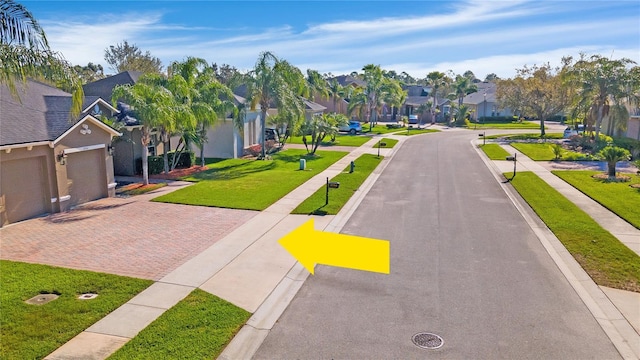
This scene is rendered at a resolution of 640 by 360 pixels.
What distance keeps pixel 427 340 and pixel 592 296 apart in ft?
16.1

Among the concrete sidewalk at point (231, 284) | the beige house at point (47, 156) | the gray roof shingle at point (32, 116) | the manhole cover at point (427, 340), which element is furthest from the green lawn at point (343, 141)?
the manhole cover at point (427, 340)

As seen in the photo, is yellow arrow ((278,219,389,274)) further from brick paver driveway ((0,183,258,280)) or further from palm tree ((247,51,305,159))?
palm tree ((247,51,305,159))

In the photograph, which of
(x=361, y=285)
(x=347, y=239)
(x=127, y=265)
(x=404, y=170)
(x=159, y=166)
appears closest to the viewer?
(x=361, y=285)

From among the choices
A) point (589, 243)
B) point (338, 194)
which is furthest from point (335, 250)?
point (589, 243)

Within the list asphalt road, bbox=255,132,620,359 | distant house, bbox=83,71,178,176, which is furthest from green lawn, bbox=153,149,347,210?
asphalt road, bbox=255,132,620,359

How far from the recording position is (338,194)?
21.5m

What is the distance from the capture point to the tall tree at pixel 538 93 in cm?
4828

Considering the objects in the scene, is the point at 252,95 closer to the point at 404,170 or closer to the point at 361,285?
the point at 404,170

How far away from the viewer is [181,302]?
1007 cm

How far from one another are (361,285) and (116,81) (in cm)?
2565

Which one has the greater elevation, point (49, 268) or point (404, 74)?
point (404, 74)

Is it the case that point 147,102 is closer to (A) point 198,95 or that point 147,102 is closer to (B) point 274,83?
(A) point 198,95

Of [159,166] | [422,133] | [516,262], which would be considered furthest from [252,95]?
[422,133]

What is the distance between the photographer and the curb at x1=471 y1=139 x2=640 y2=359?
8758 mm
